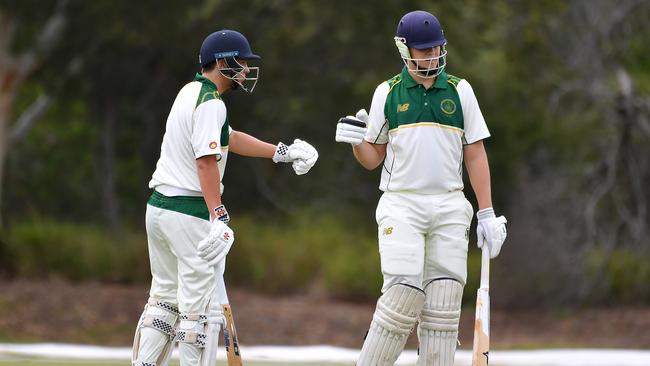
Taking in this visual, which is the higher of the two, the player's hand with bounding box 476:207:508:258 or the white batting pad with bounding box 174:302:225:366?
the player's hand with bounding box 476:207:508:258

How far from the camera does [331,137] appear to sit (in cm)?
1712

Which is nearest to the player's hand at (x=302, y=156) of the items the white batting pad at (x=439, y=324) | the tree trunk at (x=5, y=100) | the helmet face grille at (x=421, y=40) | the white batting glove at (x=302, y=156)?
the white batting glove at (x=302, y=156)

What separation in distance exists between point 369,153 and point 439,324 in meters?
0.91

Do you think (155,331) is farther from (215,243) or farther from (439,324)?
(439,324)

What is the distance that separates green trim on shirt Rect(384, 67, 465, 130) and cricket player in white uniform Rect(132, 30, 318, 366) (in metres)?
0.60

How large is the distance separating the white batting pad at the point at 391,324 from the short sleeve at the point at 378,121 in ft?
2.45

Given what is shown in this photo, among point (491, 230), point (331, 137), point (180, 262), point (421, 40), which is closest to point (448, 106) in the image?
point (421, 40)

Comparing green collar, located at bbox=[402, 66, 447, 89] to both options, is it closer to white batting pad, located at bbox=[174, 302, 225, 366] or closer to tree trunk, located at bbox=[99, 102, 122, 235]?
white batting pad, located at bbox=[174, 302, 225, 366]

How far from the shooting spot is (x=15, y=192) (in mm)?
17984

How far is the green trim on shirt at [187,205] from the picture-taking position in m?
5.91

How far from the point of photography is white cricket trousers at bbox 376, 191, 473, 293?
18.5 feet

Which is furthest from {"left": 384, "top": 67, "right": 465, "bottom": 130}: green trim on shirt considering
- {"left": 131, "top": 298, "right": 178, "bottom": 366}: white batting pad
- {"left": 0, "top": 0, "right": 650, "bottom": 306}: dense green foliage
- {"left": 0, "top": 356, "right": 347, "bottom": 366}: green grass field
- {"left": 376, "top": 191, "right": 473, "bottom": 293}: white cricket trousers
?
{"left": 0, "top": 0, "right": 650, "bottom": 306}: dense green foliage

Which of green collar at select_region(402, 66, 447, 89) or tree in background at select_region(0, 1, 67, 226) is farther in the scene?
tree in background at select_region(0, 1, 67, 226)

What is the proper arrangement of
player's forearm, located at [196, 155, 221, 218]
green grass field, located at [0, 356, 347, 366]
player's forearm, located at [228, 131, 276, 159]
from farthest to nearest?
green grass field, located at [0, 356, 347, 366]
player's forearm, located at [228, 131, 276, 159]
player's forearm, located at [196, 155, 221, 218]
